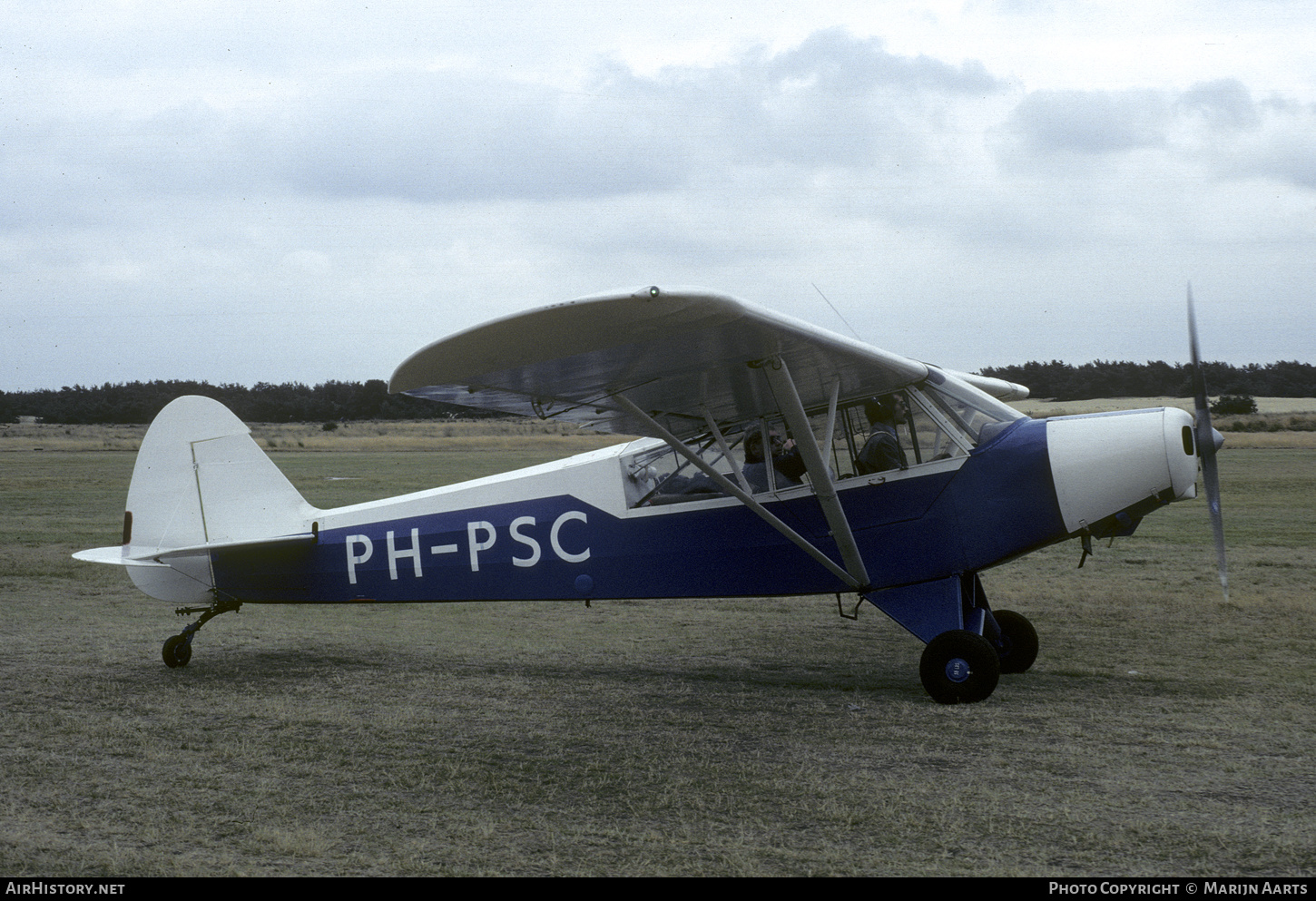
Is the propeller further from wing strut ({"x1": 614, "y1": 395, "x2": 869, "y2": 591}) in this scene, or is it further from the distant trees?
the distant trees

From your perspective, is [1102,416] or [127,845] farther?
[1102,416]

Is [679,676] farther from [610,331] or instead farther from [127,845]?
[127,845]

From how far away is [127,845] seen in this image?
4.38m

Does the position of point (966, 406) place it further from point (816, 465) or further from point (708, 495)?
point (708, 495)

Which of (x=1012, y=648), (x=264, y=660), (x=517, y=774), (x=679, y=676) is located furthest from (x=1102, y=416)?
(x=264, y=660)

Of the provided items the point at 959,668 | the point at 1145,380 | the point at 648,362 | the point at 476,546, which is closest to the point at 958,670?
the point at 959,668

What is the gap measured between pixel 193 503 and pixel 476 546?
252 centimetres

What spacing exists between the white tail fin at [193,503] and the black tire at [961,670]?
5235 mm

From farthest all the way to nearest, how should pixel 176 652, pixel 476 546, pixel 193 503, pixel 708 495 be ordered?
pixel 193 503 → pixel 176 652 → pixel 476 546 → pixel 708 495

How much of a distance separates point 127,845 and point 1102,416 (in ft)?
21.0

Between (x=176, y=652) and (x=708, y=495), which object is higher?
(x=708, y=495)

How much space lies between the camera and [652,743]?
5.99m

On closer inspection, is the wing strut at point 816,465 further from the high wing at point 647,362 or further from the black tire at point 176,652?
the black tire at point 176,652

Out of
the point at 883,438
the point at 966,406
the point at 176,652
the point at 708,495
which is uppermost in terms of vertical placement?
the point at 966,406
